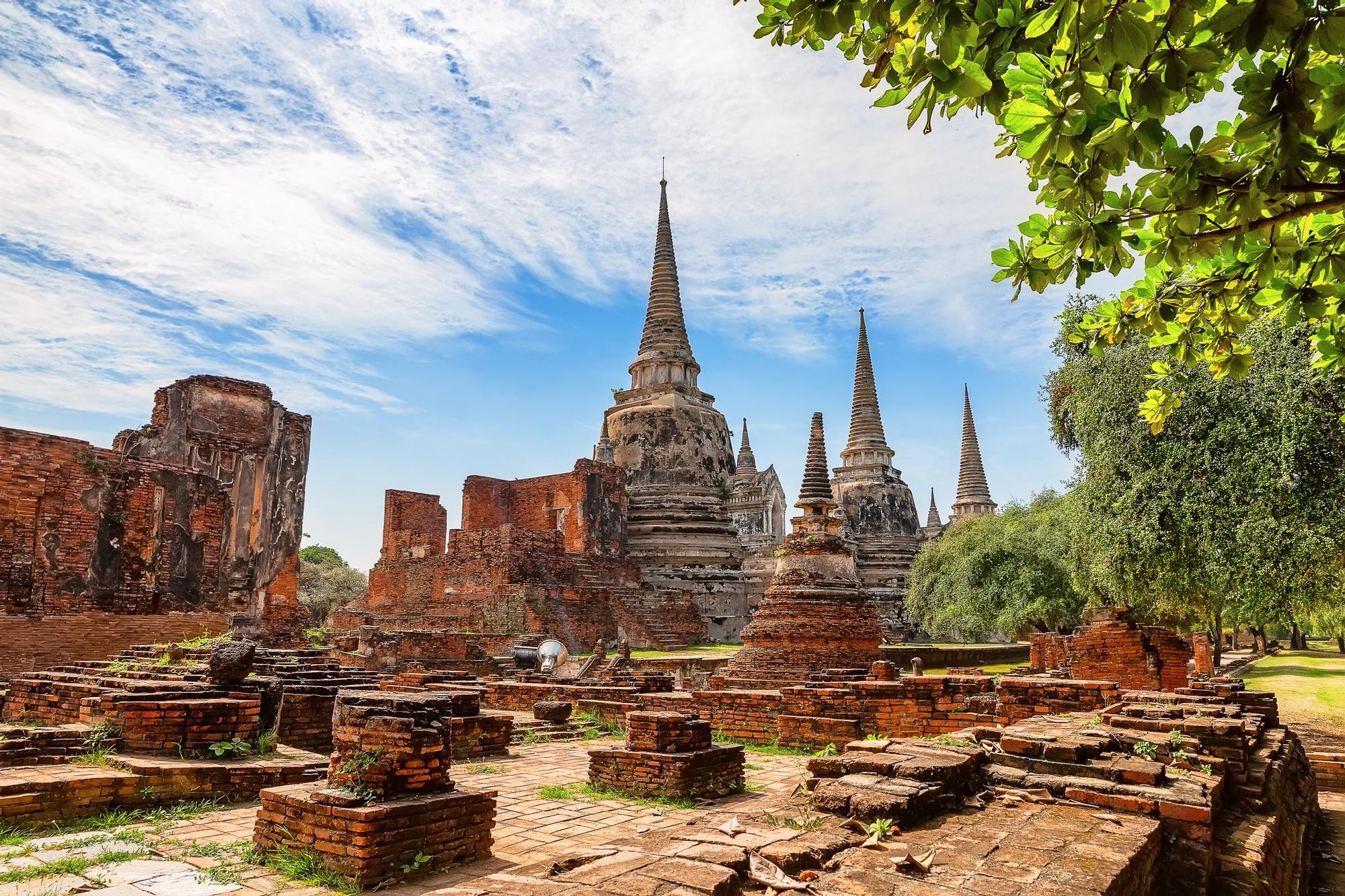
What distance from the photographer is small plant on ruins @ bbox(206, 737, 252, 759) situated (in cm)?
672

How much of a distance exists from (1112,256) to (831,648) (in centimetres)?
1141

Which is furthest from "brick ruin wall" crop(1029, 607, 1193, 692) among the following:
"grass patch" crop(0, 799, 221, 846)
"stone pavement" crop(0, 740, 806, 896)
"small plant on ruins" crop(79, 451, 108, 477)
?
"small plant on ruins" crop(79, 451, 108, 477)

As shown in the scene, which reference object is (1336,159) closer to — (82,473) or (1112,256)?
(1112,256)

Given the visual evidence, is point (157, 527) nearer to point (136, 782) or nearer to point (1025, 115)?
point (136, 782)

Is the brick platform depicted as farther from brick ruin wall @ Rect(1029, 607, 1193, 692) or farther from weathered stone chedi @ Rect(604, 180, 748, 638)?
weathered stone chedi @ Rect(604, 180, 748, 638)

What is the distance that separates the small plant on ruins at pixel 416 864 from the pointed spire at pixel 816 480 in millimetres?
11481

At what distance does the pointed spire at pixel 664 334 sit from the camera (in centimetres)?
3161

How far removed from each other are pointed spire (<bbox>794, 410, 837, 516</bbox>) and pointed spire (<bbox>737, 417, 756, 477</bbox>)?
75.7 feet

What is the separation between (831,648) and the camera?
13609 mm

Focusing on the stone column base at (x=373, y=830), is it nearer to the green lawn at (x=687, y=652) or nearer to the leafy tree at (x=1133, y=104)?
the leafy tree at (x=1133, y=104)

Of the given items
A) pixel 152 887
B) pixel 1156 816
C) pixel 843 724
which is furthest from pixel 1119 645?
pixel 152 887

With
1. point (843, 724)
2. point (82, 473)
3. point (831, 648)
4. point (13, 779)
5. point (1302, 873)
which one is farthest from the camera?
point (82, 473)

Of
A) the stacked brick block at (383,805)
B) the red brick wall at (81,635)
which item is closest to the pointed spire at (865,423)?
the red brick wall at (81,635)

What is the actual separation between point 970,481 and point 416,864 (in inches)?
1566
